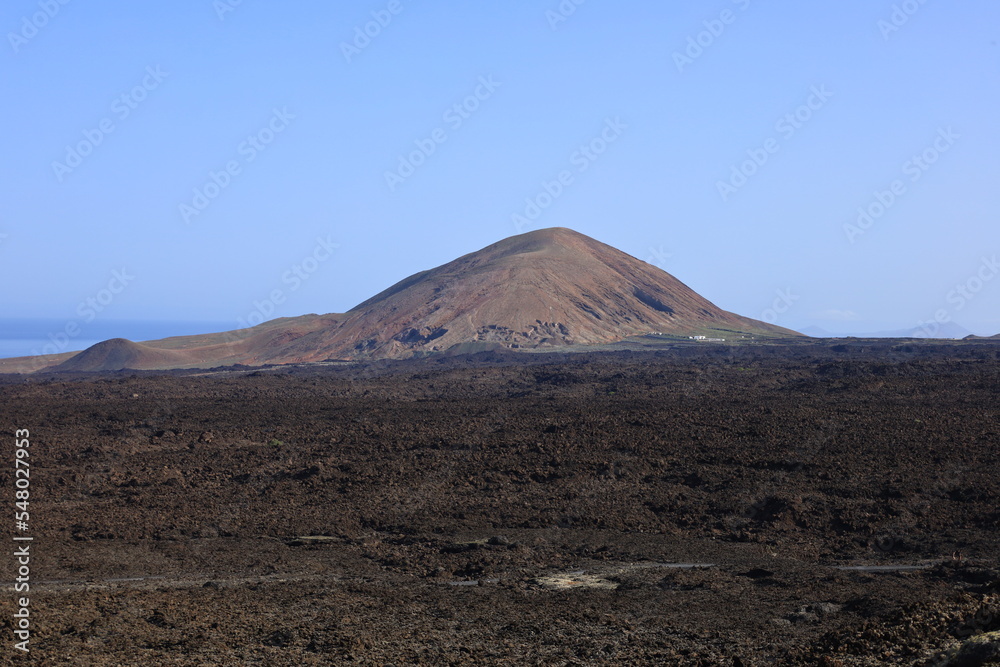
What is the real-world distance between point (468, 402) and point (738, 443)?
15.2 meters

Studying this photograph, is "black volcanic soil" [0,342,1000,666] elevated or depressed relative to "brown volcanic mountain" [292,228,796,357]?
depressed

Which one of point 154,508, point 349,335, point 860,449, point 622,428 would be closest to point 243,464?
point 154,508

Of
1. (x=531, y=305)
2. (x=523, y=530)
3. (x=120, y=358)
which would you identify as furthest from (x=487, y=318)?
(x=523, y=530)

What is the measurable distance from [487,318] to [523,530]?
2642 inches

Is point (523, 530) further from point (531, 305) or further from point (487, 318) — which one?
point (531, 305)

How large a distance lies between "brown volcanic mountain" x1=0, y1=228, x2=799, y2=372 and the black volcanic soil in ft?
155

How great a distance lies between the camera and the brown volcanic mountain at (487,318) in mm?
83188

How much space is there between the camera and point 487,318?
85.2 metres

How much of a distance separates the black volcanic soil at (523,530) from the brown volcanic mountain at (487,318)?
155 feet

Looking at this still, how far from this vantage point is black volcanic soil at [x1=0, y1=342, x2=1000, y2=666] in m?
10.8

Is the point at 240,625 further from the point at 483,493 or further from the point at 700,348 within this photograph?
the point at 700,348

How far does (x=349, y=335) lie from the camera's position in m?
89.9

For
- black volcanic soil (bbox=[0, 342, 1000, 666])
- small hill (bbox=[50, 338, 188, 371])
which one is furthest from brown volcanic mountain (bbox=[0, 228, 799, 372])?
black volcanic soil (bbox=[0, 342, 1000, 666])

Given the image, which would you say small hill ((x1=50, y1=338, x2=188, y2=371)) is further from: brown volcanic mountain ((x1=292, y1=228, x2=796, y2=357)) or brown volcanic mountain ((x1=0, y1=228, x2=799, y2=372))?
brown volcanic mountain ((x1=292, y1=228, x2=796, y2=357))
